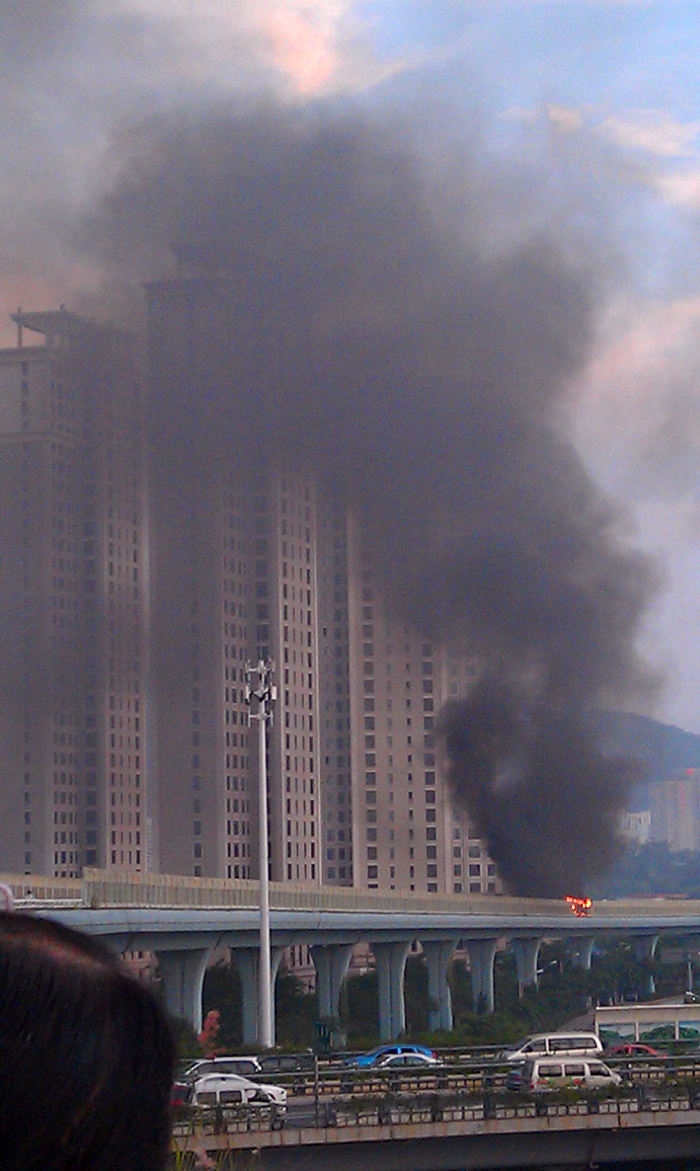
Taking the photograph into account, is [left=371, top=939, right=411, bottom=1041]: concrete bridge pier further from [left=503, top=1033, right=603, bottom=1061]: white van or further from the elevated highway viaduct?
[left=503, top=1033, right=603, bottom=1061]: white van

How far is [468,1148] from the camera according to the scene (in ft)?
108

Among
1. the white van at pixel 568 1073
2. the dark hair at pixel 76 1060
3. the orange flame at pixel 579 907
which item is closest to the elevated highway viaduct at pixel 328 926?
the orange flame at pixel 579 907

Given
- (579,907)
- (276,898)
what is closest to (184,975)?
(276,898)

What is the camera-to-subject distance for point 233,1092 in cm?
3288

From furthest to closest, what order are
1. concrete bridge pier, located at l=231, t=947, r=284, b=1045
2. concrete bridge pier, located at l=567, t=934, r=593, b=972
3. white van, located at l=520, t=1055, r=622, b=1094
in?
1. concrete bridge pier, located at l=567, t=934, r=593, b=972
2. concrete bridge pier, located at l=231, t=947, r=284, b=1045
3. white van, located at l=520, t=1055, r=622, b=1094

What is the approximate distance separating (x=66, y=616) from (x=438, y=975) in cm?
4732

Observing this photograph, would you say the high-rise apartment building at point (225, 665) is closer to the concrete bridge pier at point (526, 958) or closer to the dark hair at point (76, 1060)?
the concrete bridge pier at point (526, 958)

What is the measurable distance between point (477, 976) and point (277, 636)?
147 feet

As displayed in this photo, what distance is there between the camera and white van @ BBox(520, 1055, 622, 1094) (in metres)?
35.3

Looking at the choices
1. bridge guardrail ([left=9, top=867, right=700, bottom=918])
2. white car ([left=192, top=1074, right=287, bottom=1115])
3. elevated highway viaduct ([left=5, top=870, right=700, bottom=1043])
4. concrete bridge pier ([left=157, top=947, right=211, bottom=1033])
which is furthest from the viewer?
concrete bridge pier ([left=157, top=947, right=211, bottom=1033])

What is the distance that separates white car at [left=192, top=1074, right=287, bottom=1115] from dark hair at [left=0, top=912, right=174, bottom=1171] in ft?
98.3

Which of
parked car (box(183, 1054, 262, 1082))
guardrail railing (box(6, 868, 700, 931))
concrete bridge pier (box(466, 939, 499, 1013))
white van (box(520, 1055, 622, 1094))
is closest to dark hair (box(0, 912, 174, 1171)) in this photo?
guardrail railing (box(6, 868, 700, 931))

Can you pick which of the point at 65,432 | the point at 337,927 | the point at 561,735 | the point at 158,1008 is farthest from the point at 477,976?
the point at 158,1008

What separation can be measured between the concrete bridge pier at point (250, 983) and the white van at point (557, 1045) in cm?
2518
